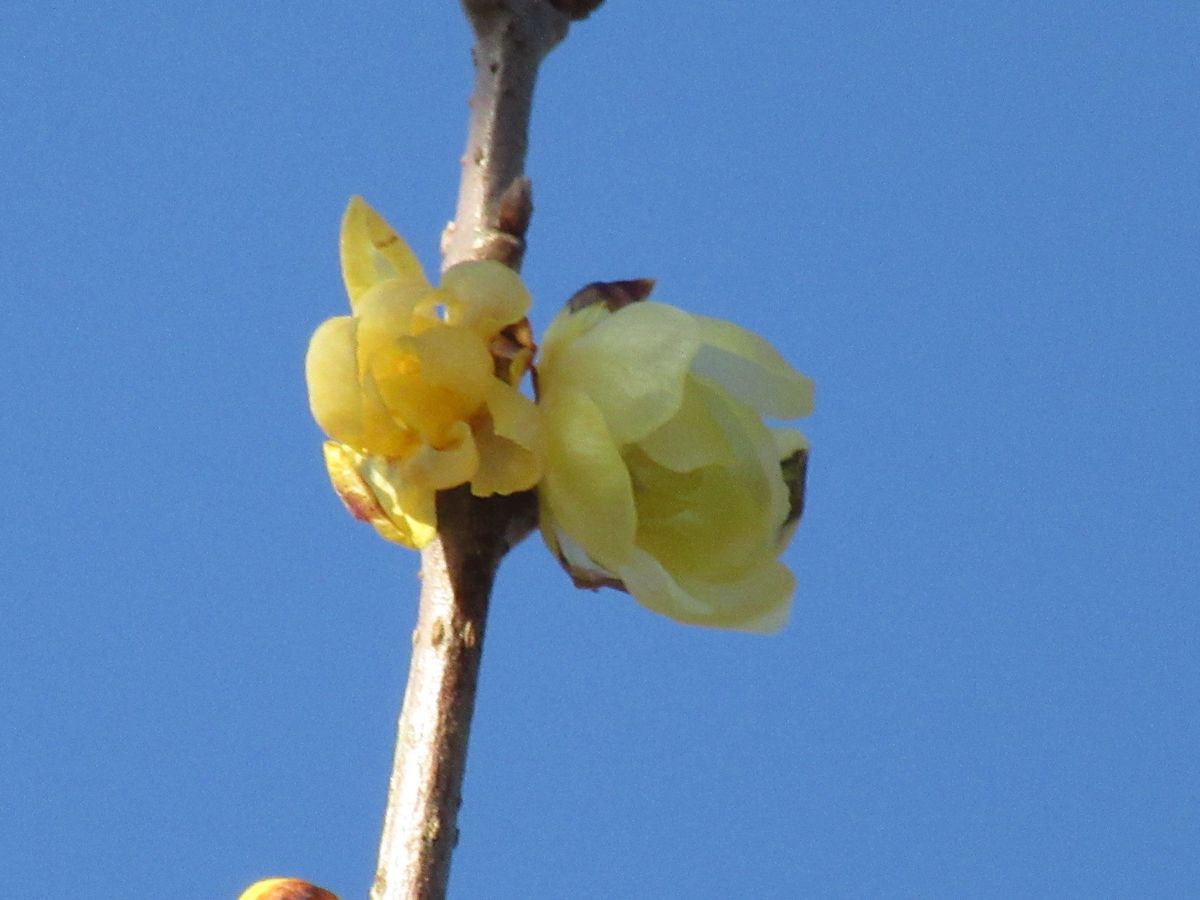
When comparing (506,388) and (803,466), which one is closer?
(506,388)

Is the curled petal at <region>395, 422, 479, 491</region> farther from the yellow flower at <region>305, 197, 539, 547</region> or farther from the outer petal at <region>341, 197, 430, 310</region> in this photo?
the outer petal at <region>341, 197, 430, 310</region>

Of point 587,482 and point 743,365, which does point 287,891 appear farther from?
point 743,365

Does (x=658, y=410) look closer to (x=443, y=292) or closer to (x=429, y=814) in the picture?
(x=443, y=292)

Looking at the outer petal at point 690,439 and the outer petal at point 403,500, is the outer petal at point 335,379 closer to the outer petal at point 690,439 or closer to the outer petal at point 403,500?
the outer petal at point 403,500

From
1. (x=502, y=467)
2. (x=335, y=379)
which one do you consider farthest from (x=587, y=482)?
(x=335, y=379)

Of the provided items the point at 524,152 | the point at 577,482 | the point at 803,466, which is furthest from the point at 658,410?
the point at 524,152

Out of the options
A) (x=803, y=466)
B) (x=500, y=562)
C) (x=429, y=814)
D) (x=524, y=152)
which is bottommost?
(x=429, y=814)
